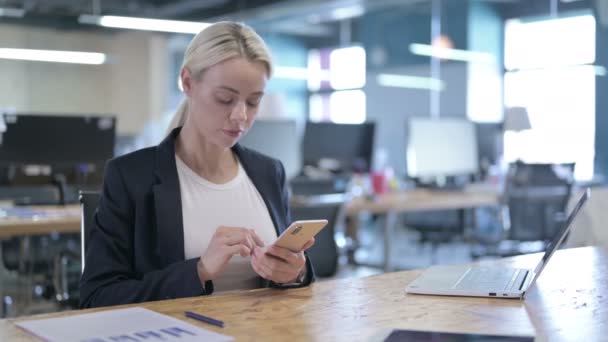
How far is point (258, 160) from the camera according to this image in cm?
194

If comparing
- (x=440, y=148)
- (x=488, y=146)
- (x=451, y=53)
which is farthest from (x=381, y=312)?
(x=451, y=53)

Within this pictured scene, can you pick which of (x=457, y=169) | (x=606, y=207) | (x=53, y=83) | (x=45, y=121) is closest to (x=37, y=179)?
(x=45, y=121)

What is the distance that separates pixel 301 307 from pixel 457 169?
4.46 m

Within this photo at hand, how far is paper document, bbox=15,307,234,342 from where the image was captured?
114cm

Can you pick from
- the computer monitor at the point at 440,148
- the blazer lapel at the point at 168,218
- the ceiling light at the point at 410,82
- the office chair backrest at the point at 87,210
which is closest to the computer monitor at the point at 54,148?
the office chair backrest at the point at 87,210

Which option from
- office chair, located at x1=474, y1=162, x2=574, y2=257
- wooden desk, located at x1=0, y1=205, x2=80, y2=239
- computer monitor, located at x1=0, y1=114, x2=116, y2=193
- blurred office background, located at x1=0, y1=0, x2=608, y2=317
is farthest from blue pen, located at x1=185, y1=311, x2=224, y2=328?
A: office chair, located at x1=474, y1=162, x2=574, y2=257

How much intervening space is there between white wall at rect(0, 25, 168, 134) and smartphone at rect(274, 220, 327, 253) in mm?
10738

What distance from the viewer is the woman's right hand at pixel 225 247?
4.94ft

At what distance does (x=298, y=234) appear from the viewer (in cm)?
147

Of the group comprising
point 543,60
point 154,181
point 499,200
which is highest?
point 543,60

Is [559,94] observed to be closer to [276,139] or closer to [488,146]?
[488,146]

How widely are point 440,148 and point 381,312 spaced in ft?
14.3

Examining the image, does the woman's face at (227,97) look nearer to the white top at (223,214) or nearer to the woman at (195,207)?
the woman at (195,207)

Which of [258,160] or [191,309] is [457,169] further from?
[191,309]
